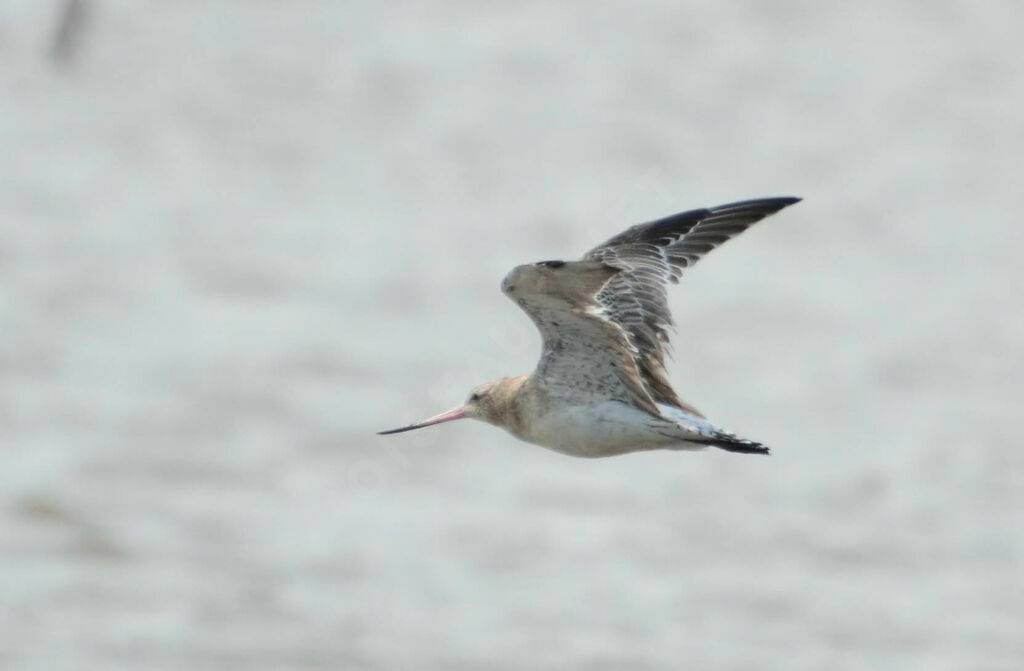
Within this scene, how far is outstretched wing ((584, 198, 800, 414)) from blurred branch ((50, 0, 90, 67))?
743 inches

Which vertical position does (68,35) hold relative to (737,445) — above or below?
above

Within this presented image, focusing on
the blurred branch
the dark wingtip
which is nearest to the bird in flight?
the dark wingtip

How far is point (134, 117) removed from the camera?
90.3ft

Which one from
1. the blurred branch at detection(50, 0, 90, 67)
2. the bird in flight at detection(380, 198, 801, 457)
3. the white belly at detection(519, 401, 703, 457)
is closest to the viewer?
the bird in flight at detection(380, 198, 801, 457)

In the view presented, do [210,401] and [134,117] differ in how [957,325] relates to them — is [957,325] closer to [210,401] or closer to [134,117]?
Result: [210,401]

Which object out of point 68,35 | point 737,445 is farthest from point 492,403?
point 68,35

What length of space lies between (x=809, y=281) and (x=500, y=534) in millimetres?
5815

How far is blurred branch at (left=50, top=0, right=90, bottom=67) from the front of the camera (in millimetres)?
28078

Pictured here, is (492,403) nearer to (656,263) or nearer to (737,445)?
(656,263)

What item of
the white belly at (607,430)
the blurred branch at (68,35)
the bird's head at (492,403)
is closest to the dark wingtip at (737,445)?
the white belly at (607,430)

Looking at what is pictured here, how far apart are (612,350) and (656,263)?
38.5 inches

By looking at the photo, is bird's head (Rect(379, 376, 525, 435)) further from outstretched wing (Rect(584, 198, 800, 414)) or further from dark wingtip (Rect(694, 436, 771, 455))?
dark wingtip (Rect(694, 436, 771, 455))

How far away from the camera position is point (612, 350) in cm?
962

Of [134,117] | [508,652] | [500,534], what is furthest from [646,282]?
[134,117]
